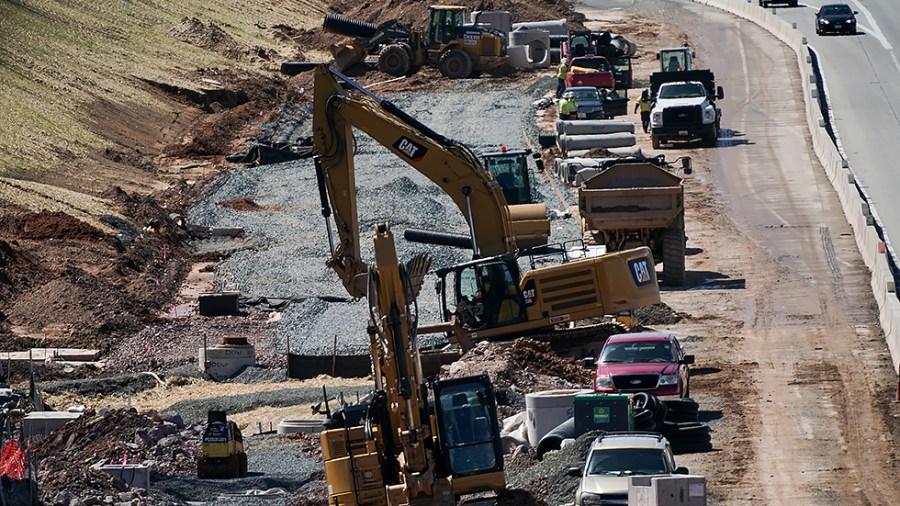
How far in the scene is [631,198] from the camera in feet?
123

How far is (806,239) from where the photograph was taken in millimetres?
43281

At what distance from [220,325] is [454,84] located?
35305 millimetres

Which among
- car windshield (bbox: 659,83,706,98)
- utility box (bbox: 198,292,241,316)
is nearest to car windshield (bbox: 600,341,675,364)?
utility box (bbox: 198,292,241,316)

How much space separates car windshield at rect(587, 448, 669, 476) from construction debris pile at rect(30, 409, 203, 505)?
29.1 feet

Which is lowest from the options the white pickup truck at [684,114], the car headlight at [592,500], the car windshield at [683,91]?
the car headlight at [592,500]

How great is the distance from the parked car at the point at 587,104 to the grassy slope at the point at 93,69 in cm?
1550

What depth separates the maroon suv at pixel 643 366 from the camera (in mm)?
26594

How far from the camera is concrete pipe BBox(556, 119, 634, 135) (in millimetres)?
55031

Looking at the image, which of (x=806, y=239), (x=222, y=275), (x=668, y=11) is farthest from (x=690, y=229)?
(x=668, y=11)

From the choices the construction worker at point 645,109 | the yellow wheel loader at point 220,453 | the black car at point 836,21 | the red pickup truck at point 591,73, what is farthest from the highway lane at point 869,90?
the yellow wheel loader at point 220,453

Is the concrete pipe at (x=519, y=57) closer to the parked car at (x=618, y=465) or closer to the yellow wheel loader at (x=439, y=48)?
the yellow wheel loader at (x=439, y=48)

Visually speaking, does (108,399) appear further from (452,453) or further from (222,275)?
(452,453)

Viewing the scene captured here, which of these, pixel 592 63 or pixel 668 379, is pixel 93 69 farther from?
pixel 668 379

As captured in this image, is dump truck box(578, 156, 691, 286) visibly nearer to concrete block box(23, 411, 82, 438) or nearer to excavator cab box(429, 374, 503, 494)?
concrete block box(23, 411, 82, 438)
